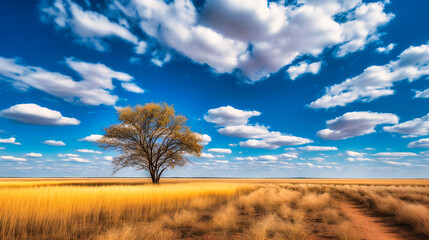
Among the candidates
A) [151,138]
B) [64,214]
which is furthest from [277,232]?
[151,138]

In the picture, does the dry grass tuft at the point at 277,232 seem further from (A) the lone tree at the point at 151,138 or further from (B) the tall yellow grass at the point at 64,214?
(A) the lone tree at the point at 151,138

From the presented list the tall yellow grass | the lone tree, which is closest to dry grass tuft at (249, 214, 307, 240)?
the tall yellow grass

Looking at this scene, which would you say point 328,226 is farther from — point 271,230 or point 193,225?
point 193,225

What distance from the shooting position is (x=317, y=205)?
11445 millimetres

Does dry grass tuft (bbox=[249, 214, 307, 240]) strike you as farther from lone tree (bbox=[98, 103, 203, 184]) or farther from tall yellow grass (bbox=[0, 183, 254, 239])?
lone tree (bbox=[98, 103, 203, 184])

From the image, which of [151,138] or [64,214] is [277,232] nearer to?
[64,214]

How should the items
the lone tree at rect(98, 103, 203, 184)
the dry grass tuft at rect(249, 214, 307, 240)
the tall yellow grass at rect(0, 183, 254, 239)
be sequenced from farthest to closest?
the lone tree at rect(98, 103, 203, 184), the tall yellow grass at rect(0, 183, 254, 239), the dry grass tuft at rect(249, 214, 307, 240)

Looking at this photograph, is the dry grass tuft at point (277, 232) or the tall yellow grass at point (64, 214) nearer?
the dry grass tuft at point (277, 232)

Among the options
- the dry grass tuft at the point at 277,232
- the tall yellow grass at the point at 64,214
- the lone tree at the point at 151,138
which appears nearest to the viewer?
the dry grass tuft at the point at 277,232

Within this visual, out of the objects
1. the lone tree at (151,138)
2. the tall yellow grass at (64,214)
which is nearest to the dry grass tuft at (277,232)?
the tall yellow grass at (64,214)

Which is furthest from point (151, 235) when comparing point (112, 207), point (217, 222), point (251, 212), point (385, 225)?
point (385, 225)

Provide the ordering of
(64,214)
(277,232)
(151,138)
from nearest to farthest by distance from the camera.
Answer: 1. (277,232)
2. (64,214)
3. (151,138)

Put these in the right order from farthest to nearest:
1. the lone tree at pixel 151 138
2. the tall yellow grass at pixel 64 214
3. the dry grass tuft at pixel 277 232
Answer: the lone tree at pixel 151 138, the tall yellow grass at pixel 64 214, the dry grass tuft at pixel 277 232

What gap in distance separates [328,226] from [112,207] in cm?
872
